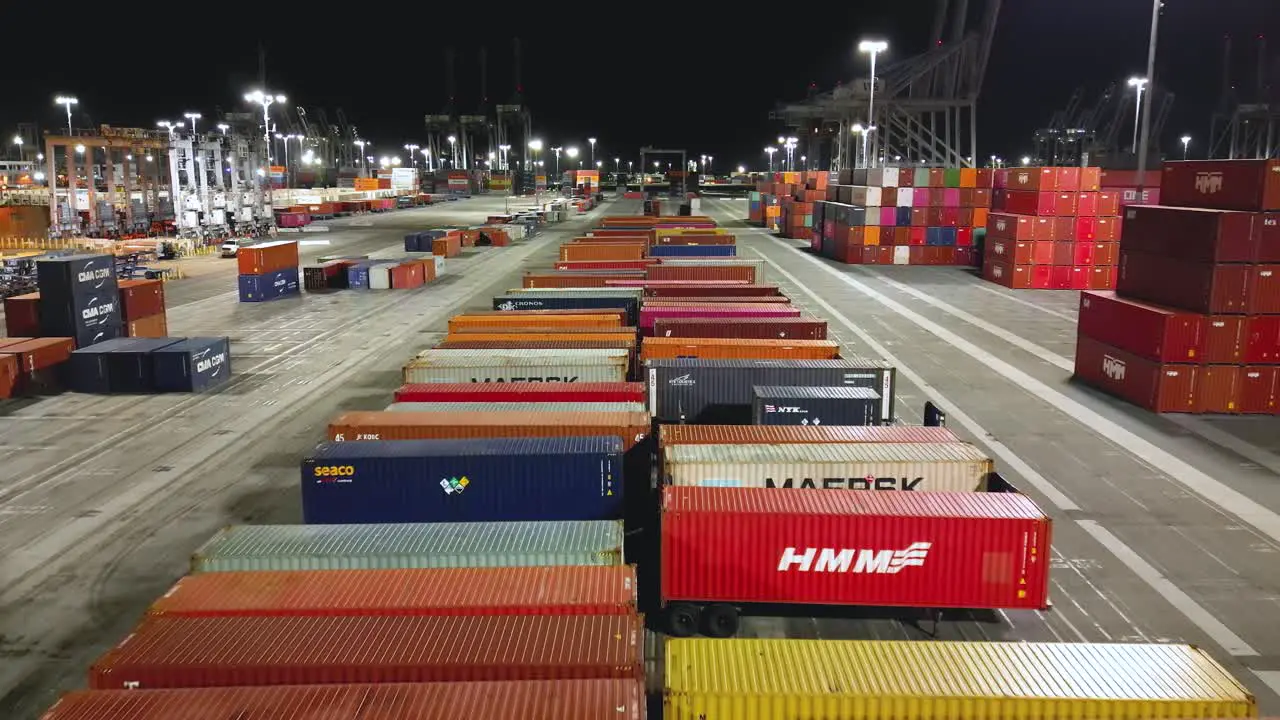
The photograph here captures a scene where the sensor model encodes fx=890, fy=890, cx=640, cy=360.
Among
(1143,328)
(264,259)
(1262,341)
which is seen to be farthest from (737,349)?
(264,259)

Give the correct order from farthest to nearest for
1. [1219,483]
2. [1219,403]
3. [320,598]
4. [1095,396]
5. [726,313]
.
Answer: [726,313] < [1095,396] < [1219,403] < [1219,483] < [320,598]

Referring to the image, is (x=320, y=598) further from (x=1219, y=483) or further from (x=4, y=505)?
(x=1219, y=483)

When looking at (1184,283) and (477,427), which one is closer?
(477,427)

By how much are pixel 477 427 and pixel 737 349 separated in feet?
32.9

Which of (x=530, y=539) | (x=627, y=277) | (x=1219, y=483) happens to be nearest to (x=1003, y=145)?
(x=627, y=277)

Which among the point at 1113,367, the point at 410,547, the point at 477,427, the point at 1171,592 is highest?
the point at 477,427

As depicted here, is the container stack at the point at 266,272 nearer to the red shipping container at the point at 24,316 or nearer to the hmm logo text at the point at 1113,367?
the red shipping container at the point at 24,316

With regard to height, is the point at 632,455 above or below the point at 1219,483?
above

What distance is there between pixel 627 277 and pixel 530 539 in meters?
31.1

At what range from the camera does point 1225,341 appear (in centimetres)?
2764

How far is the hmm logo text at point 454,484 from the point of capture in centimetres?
1684

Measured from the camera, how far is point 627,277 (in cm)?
4434

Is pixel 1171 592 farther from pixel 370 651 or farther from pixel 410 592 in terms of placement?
pixel 370 651

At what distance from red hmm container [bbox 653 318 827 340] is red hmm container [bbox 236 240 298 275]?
31.8 meters
